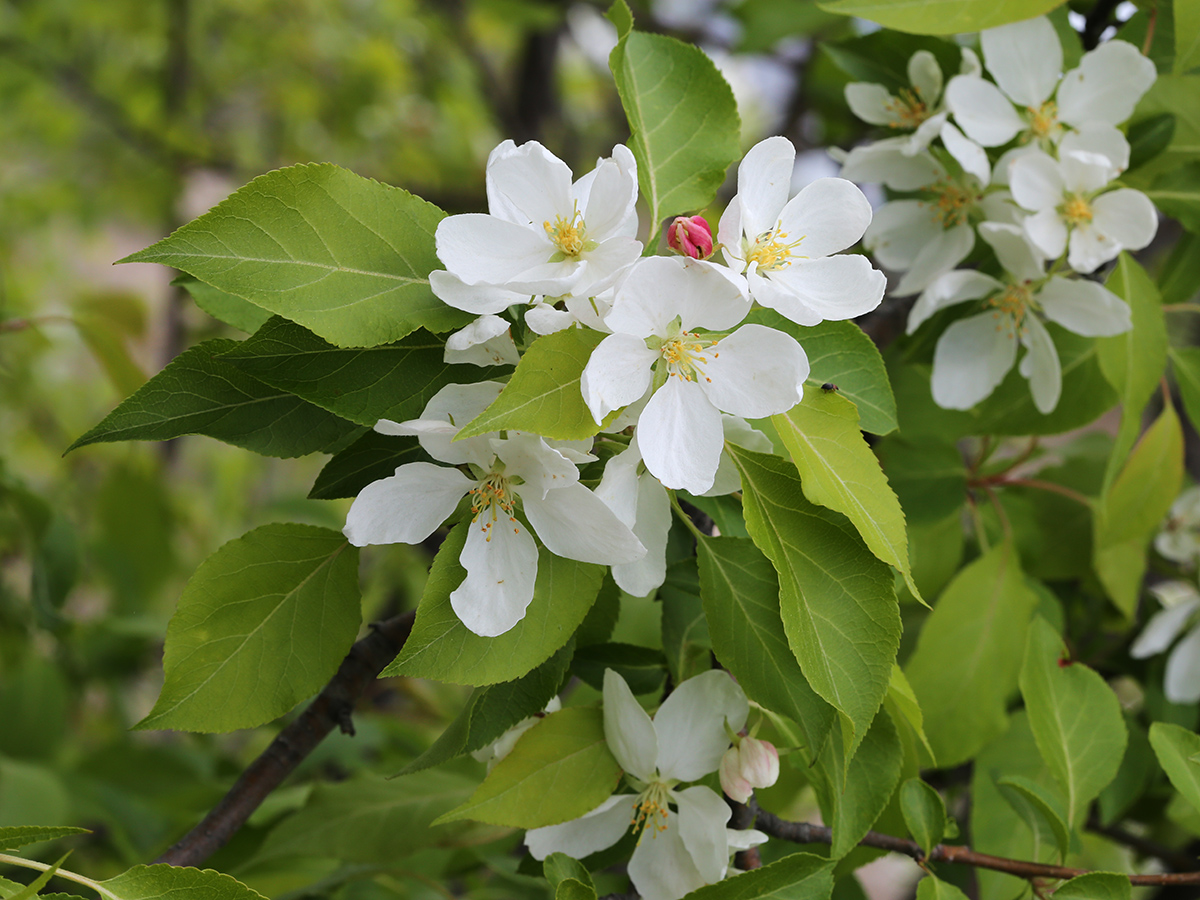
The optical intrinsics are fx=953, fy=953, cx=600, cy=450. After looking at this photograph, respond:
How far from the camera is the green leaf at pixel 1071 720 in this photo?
730 mm

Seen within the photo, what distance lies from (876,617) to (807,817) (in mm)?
1304

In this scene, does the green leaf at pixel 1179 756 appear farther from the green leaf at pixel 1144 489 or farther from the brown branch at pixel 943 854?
the green leaf at pixel 1144 489

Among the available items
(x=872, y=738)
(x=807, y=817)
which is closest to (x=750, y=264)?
(x=872, y=738)

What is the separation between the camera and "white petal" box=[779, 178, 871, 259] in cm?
57

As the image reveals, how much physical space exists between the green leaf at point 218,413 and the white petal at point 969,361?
0.53 meters

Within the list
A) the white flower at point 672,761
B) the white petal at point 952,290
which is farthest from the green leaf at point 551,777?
the white petal at point 952,290

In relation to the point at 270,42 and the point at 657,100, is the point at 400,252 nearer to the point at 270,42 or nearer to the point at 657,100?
the point at 657,100

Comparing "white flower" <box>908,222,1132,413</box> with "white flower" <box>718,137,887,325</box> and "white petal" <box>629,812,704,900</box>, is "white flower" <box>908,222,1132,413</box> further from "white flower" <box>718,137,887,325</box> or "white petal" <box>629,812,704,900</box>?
"white petal" <box>629,812,704,900</box>

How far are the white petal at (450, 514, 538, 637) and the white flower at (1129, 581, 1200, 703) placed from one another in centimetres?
79

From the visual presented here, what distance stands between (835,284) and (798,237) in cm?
4

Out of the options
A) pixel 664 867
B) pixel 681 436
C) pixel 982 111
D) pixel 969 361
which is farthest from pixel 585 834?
pixel 982 111

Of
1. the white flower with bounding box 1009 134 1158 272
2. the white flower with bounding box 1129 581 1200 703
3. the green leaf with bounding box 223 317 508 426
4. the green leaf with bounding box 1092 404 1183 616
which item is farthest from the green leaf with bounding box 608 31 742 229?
the white flower with bounding box 1129 581 1200 703

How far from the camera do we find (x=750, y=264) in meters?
0.53

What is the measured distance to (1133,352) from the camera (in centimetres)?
81
